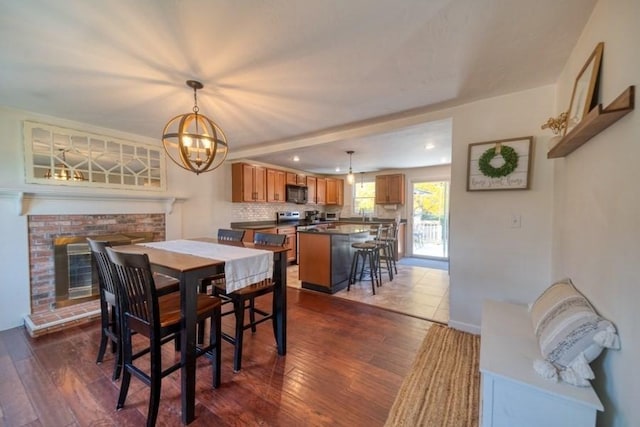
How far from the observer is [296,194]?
601 centimetres

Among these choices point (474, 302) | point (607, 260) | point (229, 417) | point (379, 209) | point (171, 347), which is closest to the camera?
point (607, 260)

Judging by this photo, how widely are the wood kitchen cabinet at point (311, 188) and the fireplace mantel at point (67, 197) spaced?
3291mm

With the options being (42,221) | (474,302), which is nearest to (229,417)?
(474,302)

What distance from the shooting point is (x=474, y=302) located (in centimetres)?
251

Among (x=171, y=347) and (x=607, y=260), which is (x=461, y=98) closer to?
(x=607, y=260)

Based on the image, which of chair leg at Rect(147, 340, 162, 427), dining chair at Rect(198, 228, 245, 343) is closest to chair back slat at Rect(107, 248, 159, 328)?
chair leg at Rect(147, 340, 162, 427)

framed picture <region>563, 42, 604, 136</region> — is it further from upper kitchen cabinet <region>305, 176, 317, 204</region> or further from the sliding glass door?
upper kitchen cabinet <region>305, 176, 317, 204</region>

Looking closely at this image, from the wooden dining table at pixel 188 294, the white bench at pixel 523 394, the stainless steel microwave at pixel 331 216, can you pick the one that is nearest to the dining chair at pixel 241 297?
the wooden dining table at pixel 188 294

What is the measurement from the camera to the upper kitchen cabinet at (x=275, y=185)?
532cm

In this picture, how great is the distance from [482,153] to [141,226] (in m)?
4.29

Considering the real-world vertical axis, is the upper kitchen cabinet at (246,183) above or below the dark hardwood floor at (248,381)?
above

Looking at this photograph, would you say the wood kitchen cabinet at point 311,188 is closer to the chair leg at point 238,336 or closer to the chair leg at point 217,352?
the chair leg at point 238,336

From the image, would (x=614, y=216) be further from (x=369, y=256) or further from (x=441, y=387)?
(x=369, y=256)

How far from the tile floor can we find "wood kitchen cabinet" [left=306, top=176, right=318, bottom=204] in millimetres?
2258
